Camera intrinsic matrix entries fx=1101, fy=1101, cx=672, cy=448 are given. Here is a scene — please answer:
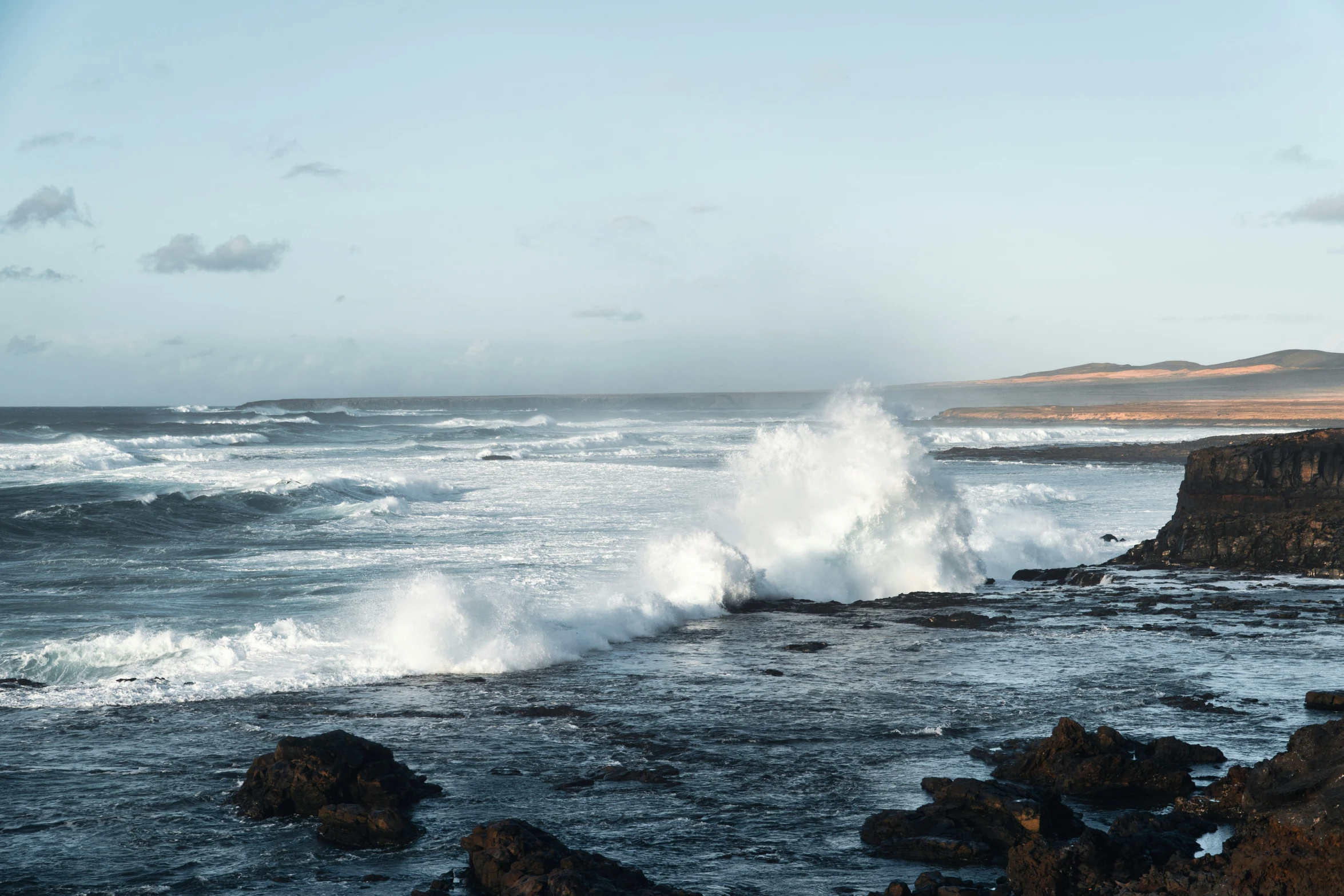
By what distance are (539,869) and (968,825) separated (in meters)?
3.30

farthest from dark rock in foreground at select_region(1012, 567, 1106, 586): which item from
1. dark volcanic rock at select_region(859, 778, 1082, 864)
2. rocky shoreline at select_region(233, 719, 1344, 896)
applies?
dark volcanic rock at select_region(859, 778, 1082, 864)

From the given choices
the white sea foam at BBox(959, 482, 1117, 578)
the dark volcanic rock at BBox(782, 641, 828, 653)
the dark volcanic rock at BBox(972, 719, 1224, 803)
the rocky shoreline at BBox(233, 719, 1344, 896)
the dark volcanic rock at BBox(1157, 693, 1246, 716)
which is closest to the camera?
the rocky shoreline at BBox(233, 719, 1344, 896)

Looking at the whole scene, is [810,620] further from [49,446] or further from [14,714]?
[49,446]

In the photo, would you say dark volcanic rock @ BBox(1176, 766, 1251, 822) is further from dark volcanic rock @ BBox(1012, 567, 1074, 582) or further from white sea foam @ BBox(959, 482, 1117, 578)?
white sea foam @ BBox(959, 482, 1117, 578)

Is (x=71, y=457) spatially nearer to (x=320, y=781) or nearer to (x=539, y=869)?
(x=320, y=781)

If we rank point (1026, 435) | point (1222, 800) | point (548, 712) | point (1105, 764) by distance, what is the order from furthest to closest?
point (1026, 435), point (548, 712), point (1105, 764), point (1222, 800)

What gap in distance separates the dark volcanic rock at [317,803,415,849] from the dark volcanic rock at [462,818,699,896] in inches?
Result: 35.5

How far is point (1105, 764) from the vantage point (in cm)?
939

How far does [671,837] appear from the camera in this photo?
330 inches

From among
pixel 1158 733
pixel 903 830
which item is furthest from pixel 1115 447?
pixel 903 830

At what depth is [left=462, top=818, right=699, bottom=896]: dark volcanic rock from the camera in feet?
22.6

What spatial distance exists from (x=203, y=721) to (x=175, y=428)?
91947 mm

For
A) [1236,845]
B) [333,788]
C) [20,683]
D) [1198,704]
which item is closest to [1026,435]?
[1198,704]

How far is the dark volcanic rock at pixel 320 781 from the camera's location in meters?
8.88
